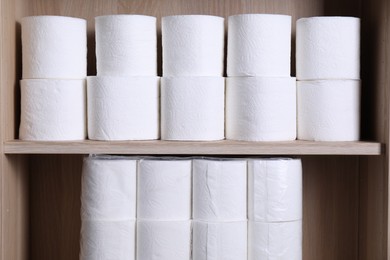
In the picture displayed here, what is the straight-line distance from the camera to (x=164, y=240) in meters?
1.20

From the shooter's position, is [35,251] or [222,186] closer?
[222,186]

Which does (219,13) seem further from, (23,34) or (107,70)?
(23,34)

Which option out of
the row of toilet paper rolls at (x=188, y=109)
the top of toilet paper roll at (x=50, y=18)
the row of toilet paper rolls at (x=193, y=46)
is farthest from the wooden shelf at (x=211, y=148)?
the top of toilet paper roll at (x=50, y=18)

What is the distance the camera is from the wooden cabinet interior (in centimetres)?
127

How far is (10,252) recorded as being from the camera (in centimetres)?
125

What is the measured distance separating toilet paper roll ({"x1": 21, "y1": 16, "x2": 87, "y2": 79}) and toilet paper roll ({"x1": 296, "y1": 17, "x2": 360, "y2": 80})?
1.55 ft

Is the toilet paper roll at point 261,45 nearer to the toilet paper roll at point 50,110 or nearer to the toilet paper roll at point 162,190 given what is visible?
the toilet paper roll at point 162,190

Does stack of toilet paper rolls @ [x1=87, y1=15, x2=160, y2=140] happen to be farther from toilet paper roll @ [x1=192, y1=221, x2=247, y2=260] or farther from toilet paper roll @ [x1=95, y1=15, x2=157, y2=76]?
toilet paper roll @ [x1=192, y1=221, x2=247, y2=260]

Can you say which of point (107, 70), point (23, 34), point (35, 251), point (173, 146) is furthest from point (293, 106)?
point (35, 251)

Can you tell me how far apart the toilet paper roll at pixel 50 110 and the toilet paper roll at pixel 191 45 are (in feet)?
0.66

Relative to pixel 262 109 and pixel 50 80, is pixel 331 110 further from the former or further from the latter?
pixel 50 80

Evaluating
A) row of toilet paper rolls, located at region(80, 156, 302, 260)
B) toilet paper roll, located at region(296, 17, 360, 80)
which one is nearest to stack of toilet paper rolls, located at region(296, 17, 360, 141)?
toilet paper roll, located at region(296, 17, 360, 80)

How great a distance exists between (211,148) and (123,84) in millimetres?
217

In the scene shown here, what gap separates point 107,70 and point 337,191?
598 millimetres
